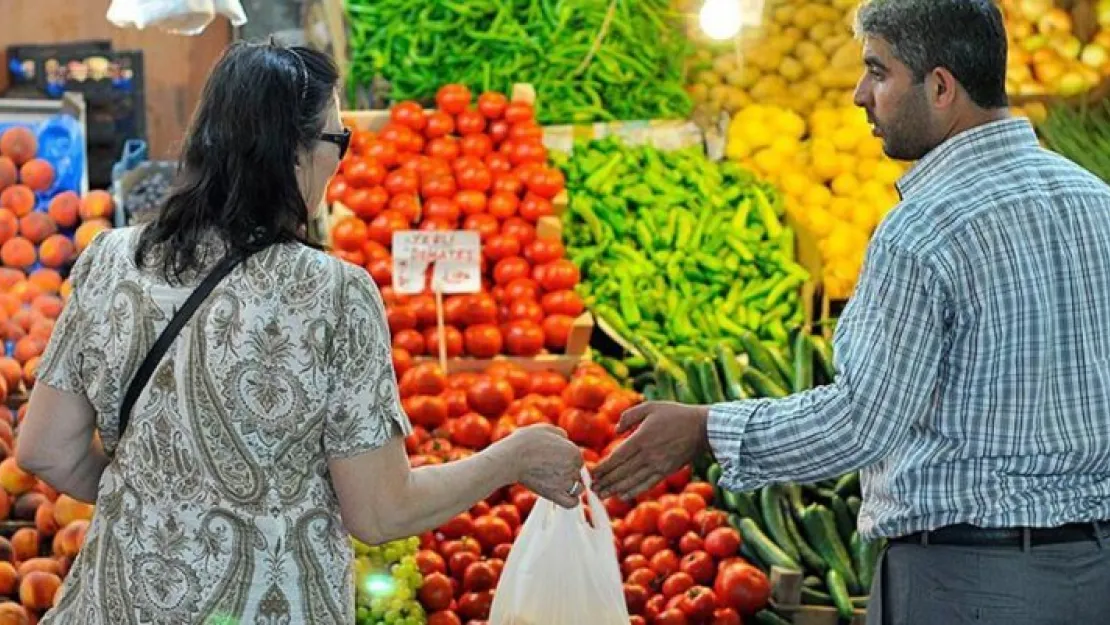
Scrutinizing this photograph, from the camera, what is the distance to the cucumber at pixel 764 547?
177 inches

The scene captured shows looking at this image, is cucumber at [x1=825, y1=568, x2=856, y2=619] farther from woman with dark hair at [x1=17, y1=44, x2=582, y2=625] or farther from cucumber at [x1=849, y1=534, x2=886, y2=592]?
woman with dark hair at [x1=17, y1=44, x2=582, y2=625]

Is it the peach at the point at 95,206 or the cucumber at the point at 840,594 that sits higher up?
the peach at the point at 95,206

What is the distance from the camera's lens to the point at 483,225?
627 centimetres

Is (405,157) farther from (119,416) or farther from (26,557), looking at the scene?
(119,416)

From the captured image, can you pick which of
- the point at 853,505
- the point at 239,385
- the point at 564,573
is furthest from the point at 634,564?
the point at 239,385

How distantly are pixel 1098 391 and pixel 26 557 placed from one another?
2.90 metres

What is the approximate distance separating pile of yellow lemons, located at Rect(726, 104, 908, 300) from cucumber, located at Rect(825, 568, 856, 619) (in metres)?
2.59

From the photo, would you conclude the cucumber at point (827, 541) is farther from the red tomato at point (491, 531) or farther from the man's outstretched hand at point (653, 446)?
the man's outstretched hand at point (653, 446)

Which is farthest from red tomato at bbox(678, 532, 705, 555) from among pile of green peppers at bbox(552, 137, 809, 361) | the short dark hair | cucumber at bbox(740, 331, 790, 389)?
the short dark hair

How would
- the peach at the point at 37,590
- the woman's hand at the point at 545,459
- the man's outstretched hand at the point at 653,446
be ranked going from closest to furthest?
the woman's hand at the point at 545,459 → the man's outstretched hand at the point at 653,446 → the peach at the point at 37,590

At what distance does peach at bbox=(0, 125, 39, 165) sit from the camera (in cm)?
635

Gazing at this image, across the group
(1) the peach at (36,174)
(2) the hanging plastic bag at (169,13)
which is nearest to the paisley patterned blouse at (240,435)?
(2) the hanging plastic bag at (169,13)

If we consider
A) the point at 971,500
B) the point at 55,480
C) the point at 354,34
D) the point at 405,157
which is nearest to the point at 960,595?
the point at 971,500

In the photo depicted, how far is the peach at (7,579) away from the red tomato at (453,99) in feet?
9.95
